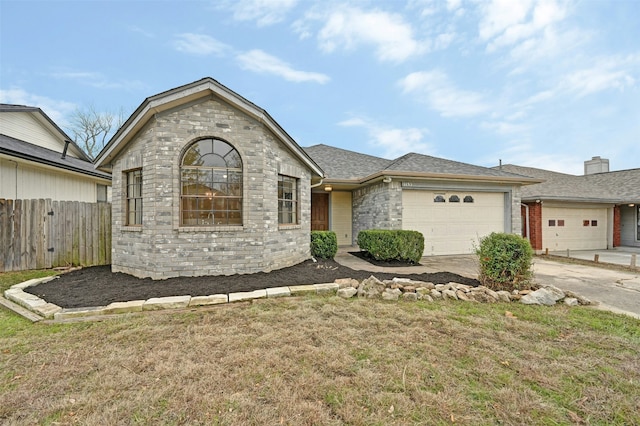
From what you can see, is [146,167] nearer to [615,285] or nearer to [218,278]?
[218,278]

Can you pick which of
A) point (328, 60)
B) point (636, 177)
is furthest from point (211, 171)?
point (636, 177)

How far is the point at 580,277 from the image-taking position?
6840mm

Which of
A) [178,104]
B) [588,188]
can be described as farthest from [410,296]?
[588,188]

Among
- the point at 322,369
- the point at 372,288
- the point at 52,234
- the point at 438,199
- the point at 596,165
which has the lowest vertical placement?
the point at 322,369

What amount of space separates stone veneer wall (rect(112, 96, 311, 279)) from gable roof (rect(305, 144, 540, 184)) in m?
4.73

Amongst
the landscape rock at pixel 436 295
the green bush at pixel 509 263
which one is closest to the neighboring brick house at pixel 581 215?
the green bush at pixel 509 263

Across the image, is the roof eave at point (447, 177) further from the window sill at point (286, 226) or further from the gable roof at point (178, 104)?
the gable roof at point (178, 104)

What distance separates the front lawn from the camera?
6.79 ft

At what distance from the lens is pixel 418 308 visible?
174 inches

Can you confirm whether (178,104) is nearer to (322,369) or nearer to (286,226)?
(286,226)

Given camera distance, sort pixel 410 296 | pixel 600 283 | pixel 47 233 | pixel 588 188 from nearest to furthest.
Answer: pixel 410 296
pixel 600 283
pixel 47 233
pixel 588 188

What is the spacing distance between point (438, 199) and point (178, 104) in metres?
9.09

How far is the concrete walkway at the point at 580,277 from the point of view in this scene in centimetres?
503

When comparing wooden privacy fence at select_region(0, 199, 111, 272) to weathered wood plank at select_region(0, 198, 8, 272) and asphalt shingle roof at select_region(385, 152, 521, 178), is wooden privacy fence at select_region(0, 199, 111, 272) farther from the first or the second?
asphalt shingle roof at select_region(385, 152, 521, 178)
